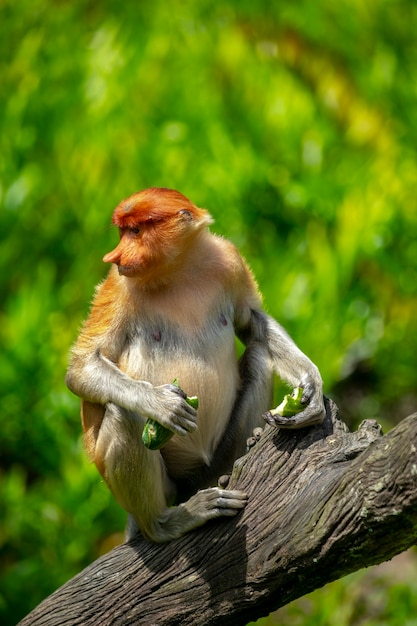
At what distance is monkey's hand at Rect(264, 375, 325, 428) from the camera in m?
3.14

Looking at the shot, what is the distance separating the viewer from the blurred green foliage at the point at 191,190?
6.79 m

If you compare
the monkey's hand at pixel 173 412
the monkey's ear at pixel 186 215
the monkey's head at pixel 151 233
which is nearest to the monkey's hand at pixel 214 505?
the monkey's hand at pixel 173 412

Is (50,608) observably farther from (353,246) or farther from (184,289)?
(353,246)

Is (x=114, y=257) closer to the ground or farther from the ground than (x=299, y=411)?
farther from the ground

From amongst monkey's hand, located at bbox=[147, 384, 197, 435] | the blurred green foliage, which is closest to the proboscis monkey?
monkey's hand, located at bbox=[147, 384, 197, 435]

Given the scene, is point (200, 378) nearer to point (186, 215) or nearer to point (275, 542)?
point (186, 215)

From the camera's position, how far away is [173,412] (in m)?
3.20

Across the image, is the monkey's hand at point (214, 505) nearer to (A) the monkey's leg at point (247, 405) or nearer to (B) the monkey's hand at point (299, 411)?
(B) the monkey's hand at point (299, 411)

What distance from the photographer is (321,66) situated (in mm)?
9477

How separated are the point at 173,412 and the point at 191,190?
14.4ft

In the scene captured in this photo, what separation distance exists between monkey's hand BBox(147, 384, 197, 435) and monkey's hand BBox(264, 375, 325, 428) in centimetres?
22

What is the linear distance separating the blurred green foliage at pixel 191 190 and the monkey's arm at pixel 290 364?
8.44 ft

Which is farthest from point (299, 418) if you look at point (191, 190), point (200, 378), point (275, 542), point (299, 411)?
point (191, 190)

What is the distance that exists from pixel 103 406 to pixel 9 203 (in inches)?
167
